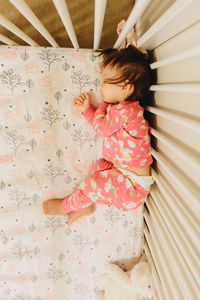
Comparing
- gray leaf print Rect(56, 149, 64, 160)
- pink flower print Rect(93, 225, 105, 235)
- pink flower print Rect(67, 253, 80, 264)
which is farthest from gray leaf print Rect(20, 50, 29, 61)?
pink flower print Rect(67, 253, 80, 264)

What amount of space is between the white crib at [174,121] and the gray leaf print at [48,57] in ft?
0.42

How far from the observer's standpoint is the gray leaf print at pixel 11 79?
93cm

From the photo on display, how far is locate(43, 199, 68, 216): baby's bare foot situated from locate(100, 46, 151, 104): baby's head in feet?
1.83

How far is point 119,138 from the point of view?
35.7 inches

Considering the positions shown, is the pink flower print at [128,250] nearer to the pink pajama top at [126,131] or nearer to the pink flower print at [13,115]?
the pink pajama top at [126,131]

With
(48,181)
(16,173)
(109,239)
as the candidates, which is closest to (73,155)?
(48,181)

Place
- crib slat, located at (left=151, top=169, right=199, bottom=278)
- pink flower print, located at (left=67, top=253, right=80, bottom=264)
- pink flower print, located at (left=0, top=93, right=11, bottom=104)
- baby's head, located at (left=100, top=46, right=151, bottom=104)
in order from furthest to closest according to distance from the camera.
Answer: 1. pink flower print, located at (left=67, top=253, right=80, bottom=264)
2. pink flower print, located at (left=0, top=93, right=11, bottom=104)
3. baby's head, located at (left=100, top=46, right=151, bottom=104)
4. crib slat, located at (left=151, top=169, right=199, bottom=278)

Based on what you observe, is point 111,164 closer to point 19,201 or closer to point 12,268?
point 19,201

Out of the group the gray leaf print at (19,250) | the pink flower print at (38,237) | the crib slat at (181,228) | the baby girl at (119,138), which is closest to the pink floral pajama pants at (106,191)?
the baby girl at (119,138)

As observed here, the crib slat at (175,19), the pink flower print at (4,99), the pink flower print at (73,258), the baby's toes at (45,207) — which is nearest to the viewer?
the crib slat at (175,19)

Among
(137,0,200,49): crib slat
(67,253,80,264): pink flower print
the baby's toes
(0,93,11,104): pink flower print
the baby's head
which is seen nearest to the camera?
(137,0,200,49): crib slat

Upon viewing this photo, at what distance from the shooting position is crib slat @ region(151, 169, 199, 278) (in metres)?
0.64

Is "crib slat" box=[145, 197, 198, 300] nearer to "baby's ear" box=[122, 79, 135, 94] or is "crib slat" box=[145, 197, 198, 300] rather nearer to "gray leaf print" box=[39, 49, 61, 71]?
"baby's ear" box=[122, 79, 135, 94]

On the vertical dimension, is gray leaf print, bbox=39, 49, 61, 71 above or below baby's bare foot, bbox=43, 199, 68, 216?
above
